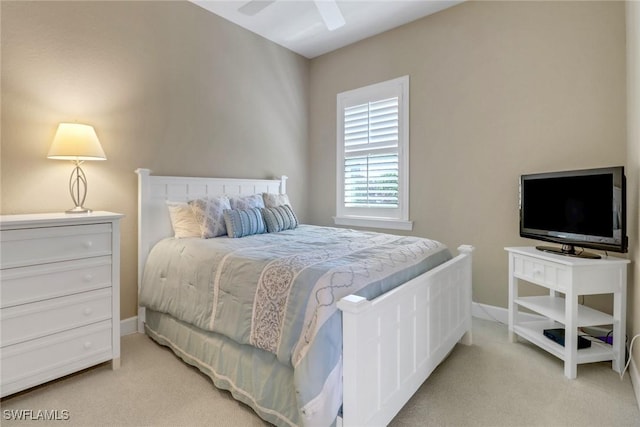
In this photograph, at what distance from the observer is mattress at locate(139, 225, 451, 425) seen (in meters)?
1.35

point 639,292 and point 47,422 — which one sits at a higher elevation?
point 639,292

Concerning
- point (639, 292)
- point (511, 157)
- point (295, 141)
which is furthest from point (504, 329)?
point (295, 141)

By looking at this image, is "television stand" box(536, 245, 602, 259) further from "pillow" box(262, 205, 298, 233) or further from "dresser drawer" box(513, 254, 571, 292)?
"pillow" box(262, 205, 298, 233)

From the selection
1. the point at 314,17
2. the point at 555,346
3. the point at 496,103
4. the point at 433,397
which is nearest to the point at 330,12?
the point at 314,17

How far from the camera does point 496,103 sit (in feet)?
9.48

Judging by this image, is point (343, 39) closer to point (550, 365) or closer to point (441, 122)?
point (441, 122)

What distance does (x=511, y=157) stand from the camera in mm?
2822

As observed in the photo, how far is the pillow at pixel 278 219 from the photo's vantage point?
2.93m

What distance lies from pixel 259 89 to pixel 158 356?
2.78 meters

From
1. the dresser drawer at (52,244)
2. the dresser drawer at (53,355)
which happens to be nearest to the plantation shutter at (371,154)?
the dresser drawer at (52,244)

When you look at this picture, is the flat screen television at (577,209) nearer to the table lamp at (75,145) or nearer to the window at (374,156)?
the window at (374,156)

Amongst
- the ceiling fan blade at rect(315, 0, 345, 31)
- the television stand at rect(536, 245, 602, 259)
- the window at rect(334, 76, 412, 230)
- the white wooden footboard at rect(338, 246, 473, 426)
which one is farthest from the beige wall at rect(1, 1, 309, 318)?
the television stand at rect(536, 245, 602, 259)

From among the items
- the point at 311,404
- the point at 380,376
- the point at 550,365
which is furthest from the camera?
the point at 550,365

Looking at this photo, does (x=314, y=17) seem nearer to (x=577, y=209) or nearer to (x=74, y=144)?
(x=74, y=144)
